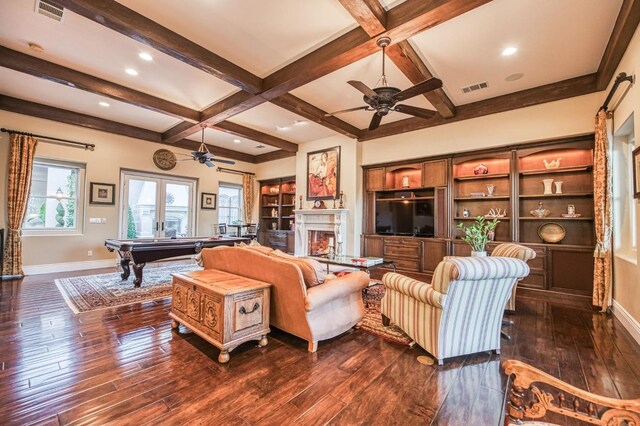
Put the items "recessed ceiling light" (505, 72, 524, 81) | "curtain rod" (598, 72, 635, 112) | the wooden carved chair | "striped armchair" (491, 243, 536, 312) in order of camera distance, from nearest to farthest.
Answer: the wooden carved chair
"curtain rod" (598, 72, 635, 112)
"striped armchair" (491, 243, 536, 312)
"recessed ceiling light" (505, 72, 524, 81)

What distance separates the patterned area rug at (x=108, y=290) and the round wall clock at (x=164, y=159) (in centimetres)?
303

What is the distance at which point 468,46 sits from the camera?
3580 mm

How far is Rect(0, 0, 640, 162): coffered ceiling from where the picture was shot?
2.95 metres

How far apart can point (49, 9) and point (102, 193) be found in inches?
174

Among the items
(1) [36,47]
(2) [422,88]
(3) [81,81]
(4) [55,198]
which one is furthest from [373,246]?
(4) [55,198]

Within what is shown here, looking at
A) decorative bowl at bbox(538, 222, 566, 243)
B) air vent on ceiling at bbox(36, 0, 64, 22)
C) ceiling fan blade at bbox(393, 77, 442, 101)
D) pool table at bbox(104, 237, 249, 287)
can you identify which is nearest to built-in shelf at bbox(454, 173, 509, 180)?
decorative bowl at bbox(538, 222, 566, 243)

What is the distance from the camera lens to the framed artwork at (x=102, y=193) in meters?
6.41

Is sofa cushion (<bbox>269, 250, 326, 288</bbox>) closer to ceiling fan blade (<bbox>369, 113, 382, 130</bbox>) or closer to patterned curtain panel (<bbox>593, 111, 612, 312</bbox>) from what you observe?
ceiling fan blade (<bbox>369, 113, 382, 130</bbox>)

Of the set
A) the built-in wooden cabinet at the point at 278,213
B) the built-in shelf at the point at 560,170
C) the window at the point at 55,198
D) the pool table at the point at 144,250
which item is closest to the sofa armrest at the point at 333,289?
the pool table at the point at 144,250

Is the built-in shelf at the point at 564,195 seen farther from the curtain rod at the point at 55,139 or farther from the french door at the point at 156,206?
the curtain rod at the point at 55,139

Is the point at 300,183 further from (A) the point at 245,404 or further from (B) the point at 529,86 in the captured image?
(A) the point at 245,404

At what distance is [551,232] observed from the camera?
481 centimetres

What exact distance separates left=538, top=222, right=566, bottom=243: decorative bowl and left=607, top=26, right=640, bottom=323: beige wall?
0.96 meters

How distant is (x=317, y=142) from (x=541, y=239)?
211 inches
